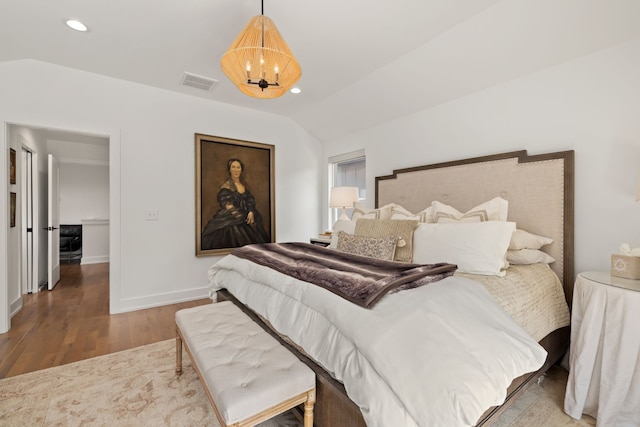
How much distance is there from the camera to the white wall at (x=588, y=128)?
6.32 feet

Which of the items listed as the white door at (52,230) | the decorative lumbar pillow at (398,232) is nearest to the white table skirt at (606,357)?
the decorative lumbar pillow at (398,232)

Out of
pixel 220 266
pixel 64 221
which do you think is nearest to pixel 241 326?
pixel 220 266

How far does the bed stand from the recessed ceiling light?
2.19 metres

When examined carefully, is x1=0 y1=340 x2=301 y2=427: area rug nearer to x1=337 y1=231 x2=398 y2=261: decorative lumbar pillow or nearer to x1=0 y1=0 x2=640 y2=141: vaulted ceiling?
x1=337 y1=231 x2=398 y2=261: decorative lumbar pillow

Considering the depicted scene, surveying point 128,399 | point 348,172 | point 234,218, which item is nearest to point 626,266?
point 128,399

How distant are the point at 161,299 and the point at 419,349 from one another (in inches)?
133

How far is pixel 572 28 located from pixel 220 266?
10.4 ft

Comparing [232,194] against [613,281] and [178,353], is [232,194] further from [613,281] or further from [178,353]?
[613,281]

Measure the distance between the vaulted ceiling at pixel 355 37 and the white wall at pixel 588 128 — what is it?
0.13 metres

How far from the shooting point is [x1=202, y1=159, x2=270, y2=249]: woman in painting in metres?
3.82

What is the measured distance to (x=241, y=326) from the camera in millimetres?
1628

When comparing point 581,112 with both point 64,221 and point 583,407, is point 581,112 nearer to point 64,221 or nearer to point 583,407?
point 583,407

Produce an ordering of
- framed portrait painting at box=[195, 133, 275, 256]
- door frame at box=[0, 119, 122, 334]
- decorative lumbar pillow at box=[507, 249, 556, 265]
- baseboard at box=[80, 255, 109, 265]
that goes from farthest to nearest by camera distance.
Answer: baseboard at box=[80, 255, 109, 265], framed portrait painting at box=[195, 133, 275, 256], door frame at box=[0, 119, 122, 334], decorative lumbar pillow at box=[507, 249, 556, 265]

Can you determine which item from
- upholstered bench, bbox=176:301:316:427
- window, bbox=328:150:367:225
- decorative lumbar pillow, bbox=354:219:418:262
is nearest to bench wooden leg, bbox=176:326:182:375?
upholstered bench, bbox=176:301:316:427
